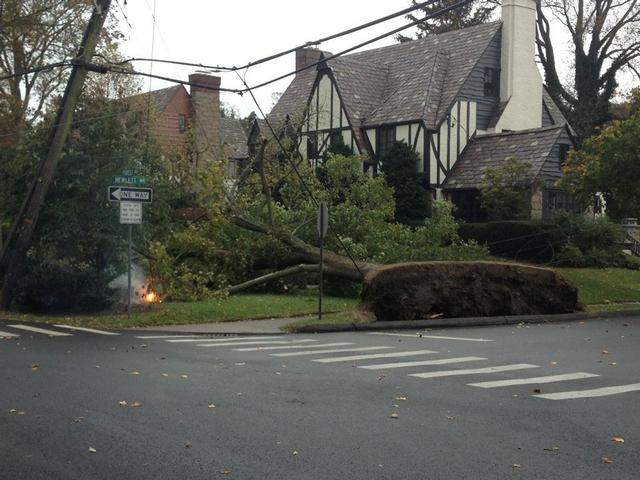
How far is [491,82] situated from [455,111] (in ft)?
11.1

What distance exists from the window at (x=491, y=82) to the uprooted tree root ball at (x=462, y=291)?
21.6 m

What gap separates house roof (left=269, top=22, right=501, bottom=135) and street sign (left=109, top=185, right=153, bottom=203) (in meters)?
22.0

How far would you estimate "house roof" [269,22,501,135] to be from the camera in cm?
3953

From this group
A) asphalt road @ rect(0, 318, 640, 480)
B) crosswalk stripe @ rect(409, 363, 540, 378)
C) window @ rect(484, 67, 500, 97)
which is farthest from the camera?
window @ rect(484, 67, 500, 97)

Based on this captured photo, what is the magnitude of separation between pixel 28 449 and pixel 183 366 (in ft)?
15.7

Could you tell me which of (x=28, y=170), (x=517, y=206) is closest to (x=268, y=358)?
(x=28, y=170)

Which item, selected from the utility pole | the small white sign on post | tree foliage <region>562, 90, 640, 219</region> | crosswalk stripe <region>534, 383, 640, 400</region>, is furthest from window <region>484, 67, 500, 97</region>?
crosswalk stripe <region>534, 383, 640, 400</region>

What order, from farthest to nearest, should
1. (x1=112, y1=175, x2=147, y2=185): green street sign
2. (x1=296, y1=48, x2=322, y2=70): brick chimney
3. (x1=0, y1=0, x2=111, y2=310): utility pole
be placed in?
(x1=296, y1=48, x2=322, y2=70): brick chimney < (x1=0, y1=0, x2=111, y2=310): utility pole < (x1=112, y1=175, x2=147, y2=185): green street sign

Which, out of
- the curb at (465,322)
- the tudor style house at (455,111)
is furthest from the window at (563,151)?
the curb at (465,322)

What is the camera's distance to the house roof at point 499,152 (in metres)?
36.8

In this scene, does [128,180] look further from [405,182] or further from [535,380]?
[405,182]

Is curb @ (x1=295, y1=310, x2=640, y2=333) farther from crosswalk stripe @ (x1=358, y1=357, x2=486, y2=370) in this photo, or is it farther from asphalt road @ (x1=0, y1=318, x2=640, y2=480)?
crosswalk stripe @ (x1=358, y1=357, x2=486, y2=370)

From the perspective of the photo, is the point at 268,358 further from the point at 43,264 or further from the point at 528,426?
the point at 43,264

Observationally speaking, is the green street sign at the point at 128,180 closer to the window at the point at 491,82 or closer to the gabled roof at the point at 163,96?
the window at the point at 491,82
